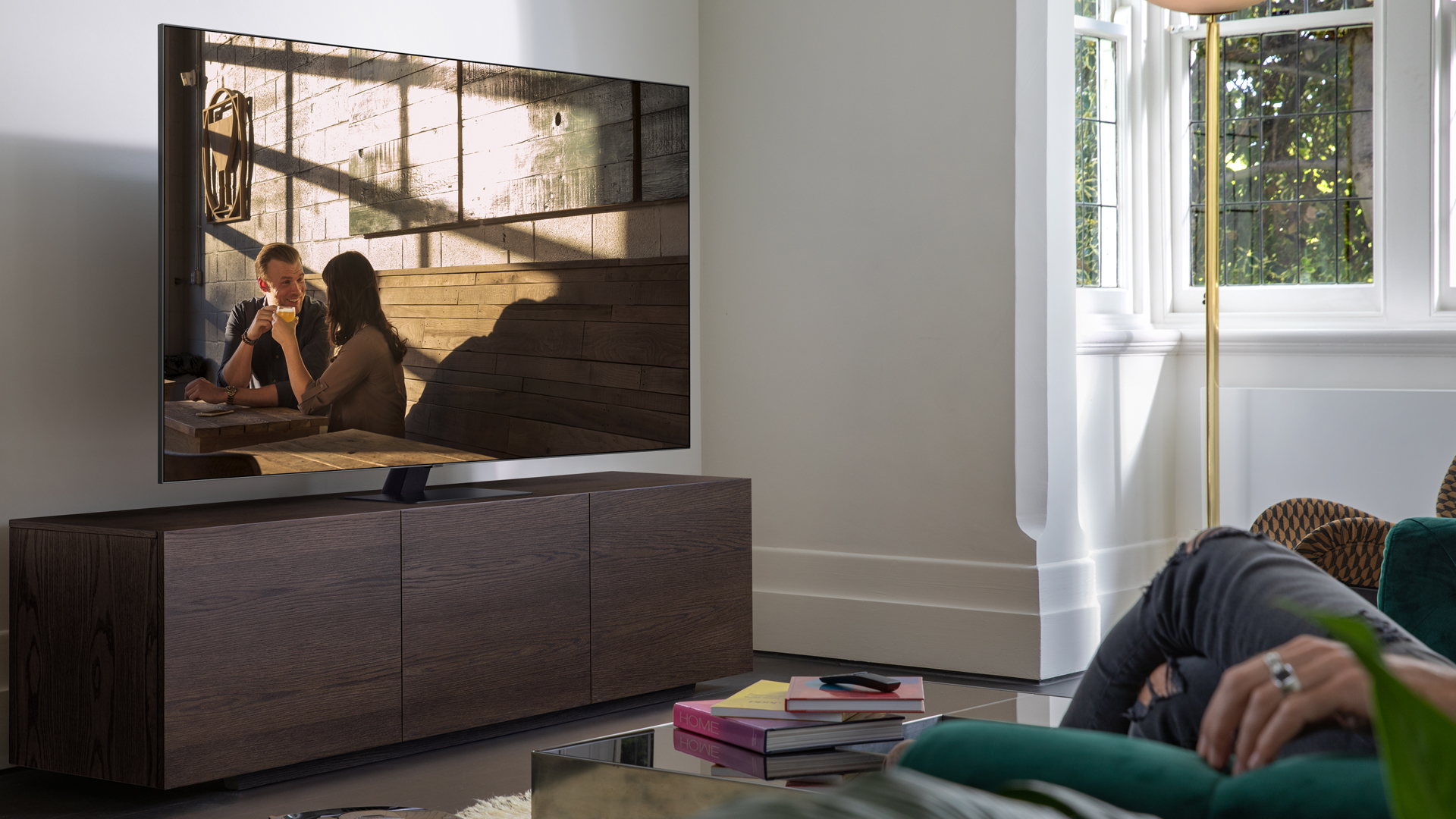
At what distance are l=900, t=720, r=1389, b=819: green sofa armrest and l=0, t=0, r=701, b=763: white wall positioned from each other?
2564 millimetres

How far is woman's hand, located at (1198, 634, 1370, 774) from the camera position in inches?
29.2

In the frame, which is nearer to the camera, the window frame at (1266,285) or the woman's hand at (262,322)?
the woman's hand at (262,322)

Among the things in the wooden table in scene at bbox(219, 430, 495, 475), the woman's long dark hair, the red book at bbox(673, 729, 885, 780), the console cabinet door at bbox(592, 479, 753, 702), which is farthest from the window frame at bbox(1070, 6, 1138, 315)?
the red book at bbox(673, 729, 885, 780)

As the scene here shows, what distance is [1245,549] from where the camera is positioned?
1.04 m

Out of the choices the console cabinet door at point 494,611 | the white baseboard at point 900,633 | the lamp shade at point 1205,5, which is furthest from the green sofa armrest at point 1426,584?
the lamp shade at point 1205,5

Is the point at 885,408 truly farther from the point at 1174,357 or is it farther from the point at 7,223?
the point at 7,223

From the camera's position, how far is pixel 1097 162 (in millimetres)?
4512

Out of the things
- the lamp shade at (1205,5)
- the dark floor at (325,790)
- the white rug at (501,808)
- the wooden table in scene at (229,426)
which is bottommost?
the dark floor at (325,790)

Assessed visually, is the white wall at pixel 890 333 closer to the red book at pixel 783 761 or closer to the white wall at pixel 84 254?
the white wall at pixel 84 254

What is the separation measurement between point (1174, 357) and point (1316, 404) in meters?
0.55

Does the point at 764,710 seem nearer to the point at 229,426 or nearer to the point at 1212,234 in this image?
the point at 229,426

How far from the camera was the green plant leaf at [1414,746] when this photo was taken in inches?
11.3

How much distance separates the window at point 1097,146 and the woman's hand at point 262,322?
8.73 feet

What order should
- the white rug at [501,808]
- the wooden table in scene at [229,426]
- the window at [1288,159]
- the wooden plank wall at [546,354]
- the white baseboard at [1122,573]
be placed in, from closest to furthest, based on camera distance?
1. the white rug at [501,808]
2. the wooden table in scene at [229,426]
3. the wooden plank wall at [546,354]
4. the white baseboard at [1122,573]
5. the window at [1288,159]
